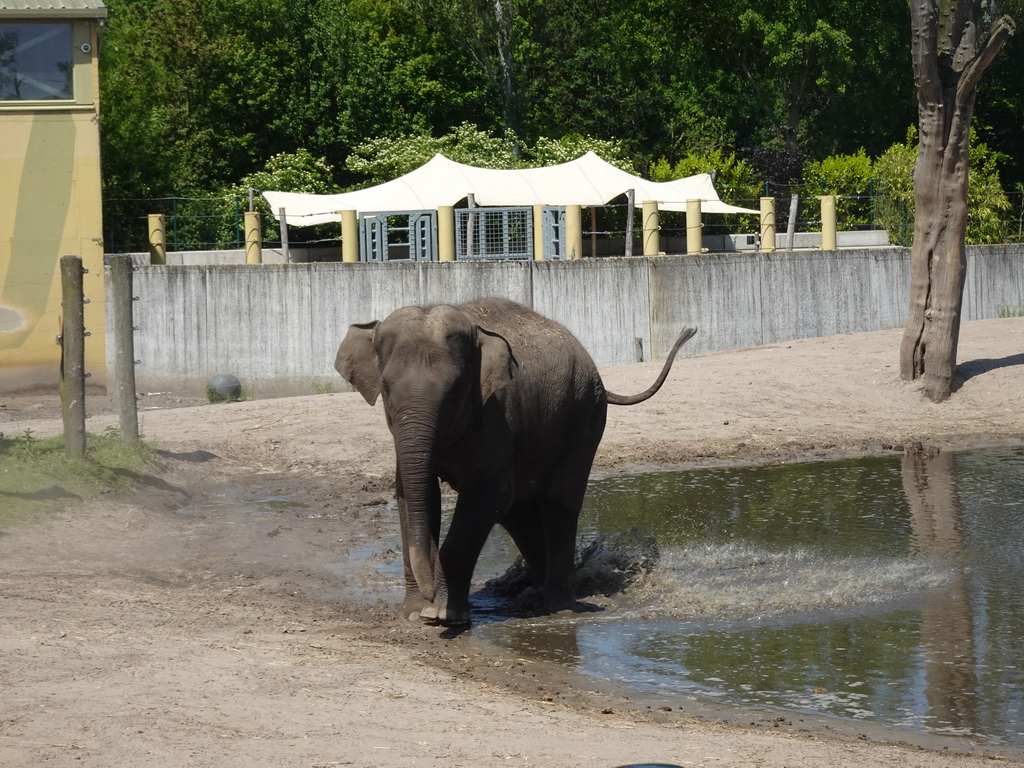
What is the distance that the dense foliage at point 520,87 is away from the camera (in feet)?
131

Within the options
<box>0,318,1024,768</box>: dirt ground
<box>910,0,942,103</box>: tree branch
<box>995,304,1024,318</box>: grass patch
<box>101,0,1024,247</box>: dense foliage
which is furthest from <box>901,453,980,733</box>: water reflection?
<box>101,0,1024,247</box>: dense foliage

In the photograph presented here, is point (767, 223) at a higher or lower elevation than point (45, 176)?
lower

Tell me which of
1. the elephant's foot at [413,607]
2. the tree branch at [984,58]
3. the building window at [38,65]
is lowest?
the elephant's foot at [413,607]

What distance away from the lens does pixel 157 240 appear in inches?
1072

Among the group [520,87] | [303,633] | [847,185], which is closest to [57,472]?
[303,633]

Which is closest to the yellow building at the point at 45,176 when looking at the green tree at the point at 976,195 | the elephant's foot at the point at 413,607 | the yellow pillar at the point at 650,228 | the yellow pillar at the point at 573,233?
the yellow pillar at the point at 573,233

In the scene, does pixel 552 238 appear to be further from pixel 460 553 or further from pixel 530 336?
pixel 460 553

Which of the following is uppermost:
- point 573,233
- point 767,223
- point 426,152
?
point 426,152

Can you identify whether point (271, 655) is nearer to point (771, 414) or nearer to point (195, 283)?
point (771, 414)

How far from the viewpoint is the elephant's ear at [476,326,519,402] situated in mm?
8414

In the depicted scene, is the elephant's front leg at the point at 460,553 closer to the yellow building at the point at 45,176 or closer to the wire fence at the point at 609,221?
the yellow building at the point at 45,176

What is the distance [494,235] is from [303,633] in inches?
915

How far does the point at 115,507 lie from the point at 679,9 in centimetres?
3915

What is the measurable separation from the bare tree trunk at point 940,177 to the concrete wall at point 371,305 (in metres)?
5.43
